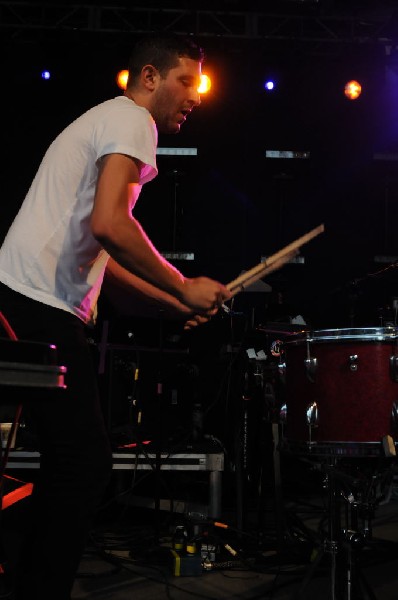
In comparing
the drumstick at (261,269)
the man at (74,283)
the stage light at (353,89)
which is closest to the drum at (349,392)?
the drumstick at (261,269)

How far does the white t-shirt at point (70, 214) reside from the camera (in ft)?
5.96

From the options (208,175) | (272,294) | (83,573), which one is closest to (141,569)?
(83,573)

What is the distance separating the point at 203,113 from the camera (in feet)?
22.6

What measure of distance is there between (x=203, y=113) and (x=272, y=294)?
2.02 m

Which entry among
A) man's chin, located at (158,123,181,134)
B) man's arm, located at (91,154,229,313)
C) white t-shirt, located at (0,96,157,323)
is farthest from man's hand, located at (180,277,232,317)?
man's chin, located at (158,123,181,134)

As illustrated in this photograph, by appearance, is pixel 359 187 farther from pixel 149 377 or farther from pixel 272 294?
pixel 149 377

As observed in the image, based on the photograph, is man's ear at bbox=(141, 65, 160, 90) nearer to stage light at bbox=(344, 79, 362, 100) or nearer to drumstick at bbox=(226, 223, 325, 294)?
drumstick at bbox=(226, 223, 325, 294)

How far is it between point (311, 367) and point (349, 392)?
18 centimetres

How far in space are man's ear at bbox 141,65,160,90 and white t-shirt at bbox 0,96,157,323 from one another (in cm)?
24

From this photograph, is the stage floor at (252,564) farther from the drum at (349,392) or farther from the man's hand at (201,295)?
the man's hand at (201,295)

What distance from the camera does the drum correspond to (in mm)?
2709

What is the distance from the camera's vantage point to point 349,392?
278cm

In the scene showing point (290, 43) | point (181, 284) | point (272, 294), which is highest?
point (290, 43)

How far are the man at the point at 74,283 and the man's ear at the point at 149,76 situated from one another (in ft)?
0.49
